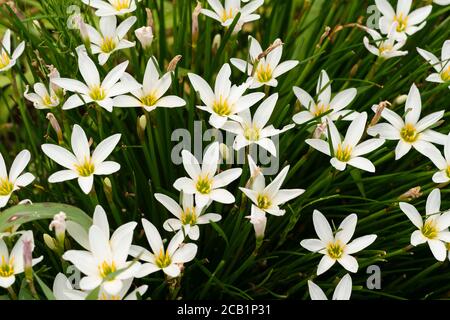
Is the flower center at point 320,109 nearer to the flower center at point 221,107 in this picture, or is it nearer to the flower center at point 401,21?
the flower center at point 221,107

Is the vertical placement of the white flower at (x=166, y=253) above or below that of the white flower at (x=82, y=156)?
below

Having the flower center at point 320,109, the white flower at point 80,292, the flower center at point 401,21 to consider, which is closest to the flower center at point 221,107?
the flower center at point 320,109

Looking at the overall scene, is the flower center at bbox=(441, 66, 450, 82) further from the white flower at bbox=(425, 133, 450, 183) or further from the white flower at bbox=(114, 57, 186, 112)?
the white flower at bbox=(114, 57, 186, 112)

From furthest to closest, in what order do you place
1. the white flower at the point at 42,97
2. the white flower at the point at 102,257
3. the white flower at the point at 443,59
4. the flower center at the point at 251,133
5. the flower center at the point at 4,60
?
the white flower at the point at 443,59 → the flower center at the point at 4,60 → the white flower at the point at 42,97 → the flower center at the point at 251,133 → the white flower at the point at 102,257

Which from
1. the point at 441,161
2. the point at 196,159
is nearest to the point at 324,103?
the point at 441,161

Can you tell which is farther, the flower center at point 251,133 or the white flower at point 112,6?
the white flower at point 112,6

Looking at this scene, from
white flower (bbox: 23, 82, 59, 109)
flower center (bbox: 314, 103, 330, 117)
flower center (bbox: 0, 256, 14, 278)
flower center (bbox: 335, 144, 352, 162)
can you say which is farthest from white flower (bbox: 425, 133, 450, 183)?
flower center (bbox: 0, 256, 14, 278)
